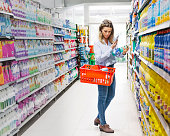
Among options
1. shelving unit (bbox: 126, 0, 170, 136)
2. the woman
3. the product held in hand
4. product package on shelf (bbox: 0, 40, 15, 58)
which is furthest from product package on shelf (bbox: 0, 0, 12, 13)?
shelving unit (bbox: 126, 0, 170, 136)

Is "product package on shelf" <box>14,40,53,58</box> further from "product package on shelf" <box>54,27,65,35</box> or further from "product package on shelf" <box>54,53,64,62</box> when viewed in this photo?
"product package on shelf" <box>54,27,65,35</box>

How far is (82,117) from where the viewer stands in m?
4.13

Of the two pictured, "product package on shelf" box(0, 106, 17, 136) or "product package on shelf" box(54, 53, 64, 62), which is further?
"product package on shelf" box(54, 53, 64, 62)

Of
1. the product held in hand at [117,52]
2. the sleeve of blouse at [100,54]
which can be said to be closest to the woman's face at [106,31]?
the sleeve of blouse at [100,54]

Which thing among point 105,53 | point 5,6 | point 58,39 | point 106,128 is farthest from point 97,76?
point 58,39

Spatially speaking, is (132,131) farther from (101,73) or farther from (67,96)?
(67,96)

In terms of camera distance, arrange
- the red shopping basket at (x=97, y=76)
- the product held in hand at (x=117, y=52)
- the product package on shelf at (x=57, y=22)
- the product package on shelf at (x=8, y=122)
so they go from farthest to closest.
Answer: the product package on shelf at (x=57, y=22), the product held in hand at (x=117, y=52), the product package on shelf at (x=8, y=122), the red shopping basket at (x=97, y=76)

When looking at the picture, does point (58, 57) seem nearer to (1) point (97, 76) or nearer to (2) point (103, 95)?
(2) point (103, 95)

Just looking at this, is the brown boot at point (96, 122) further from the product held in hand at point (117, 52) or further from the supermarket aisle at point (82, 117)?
the product held in hand at point (117, 52)

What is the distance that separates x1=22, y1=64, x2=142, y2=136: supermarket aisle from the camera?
347 cm

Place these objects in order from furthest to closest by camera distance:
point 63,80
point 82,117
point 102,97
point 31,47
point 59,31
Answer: point 63,80 < point 59,31 < point 82,117 < point 31,47 < point 102,97

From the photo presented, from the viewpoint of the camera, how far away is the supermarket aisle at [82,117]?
3.47 meters

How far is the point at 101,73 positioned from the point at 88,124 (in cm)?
142

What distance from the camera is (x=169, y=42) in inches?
54.4
